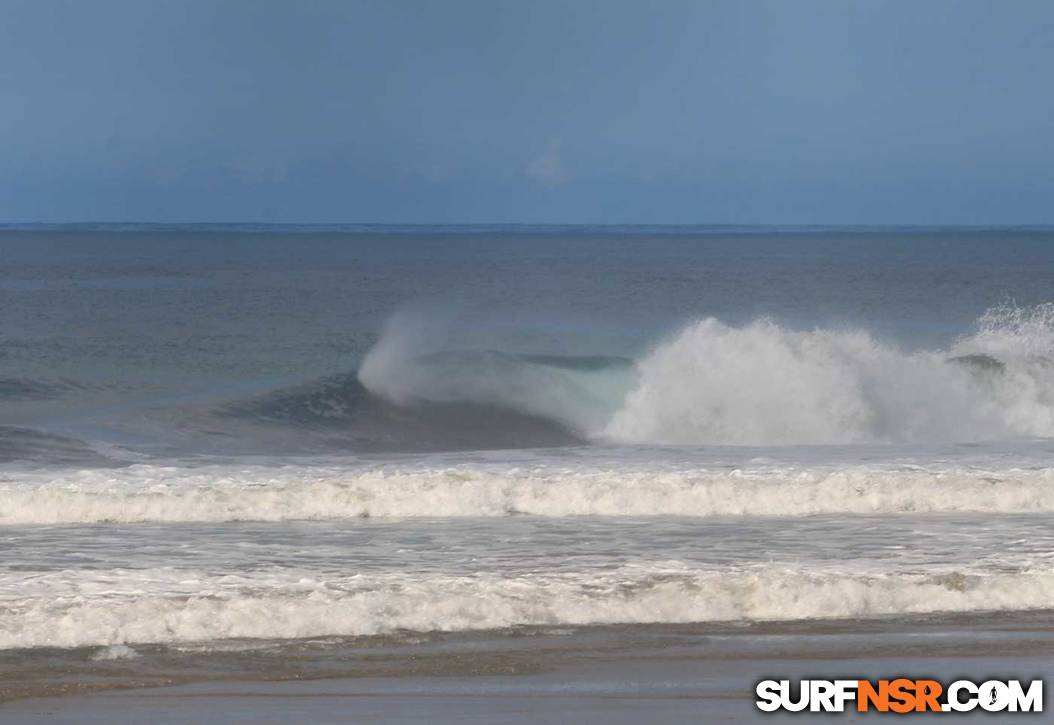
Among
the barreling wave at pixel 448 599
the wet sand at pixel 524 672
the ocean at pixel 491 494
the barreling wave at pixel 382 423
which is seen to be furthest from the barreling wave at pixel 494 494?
the barreling wave at pixel 382 423

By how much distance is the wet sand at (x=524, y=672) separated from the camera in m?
6.40

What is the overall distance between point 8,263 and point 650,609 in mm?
86299

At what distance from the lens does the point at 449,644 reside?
299 inches

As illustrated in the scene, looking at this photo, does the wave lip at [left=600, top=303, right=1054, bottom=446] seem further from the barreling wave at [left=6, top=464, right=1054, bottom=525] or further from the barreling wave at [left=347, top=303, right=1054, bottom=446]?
the barreling wave at [left=6, top=464, right=1054, bottom=525]

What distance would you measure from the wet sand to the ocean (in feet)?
0.23

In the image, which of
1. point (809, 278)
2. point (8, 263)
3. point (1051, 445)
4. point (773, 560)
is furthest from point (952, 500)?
point (8, 263)

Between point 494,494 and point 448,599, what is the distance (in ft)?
12.6

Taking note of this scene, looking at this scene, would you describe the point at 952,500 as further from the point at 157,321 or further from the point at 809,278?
the point at 809,278

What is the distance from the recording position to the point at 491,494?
12.0m

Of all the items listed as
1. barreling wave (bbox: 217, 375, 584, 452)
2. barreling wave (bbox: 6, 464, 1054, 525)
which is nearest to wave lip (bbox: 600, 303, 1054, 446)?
barreling wave (bbox: 217, 375, 584, 452)

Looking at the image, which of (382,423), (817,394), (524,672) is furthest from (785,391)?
(524,672)

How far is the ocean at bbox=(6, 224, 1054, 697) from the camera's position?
8.01 m

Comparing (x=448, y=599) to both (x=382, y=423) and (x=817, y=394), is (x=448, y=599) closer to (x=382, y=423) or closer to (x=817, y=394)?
(x=817, y=394)

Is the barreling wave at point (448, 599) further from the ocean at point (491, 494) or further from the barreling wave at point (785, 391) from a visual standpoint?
the barreling wave at point (785, 391)
